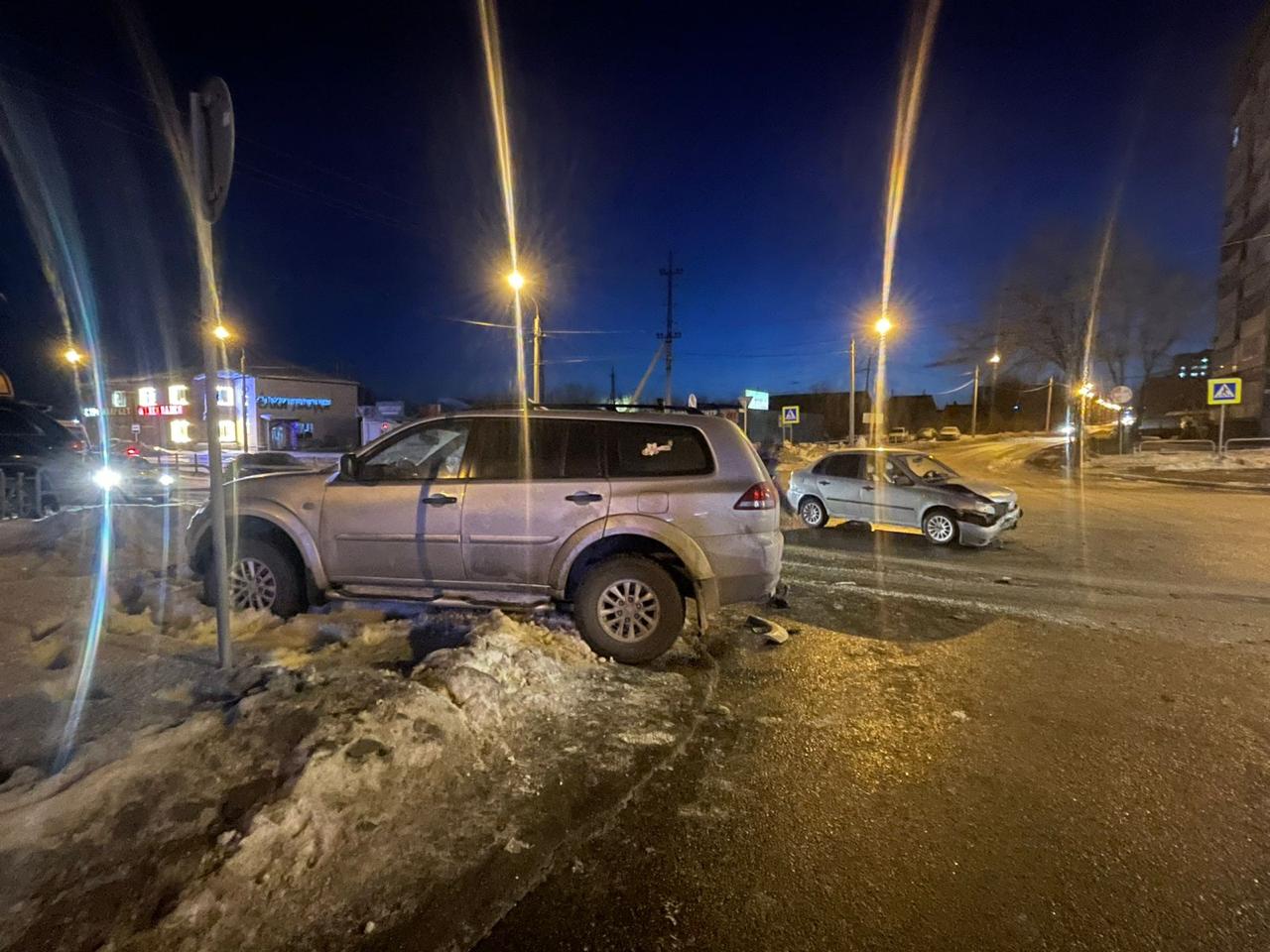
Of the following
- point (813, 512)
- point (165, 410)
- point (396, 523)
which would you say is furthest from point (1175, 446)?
point (165, 410)

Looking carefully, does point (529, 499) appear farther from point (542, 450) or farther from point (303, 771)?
point (303, 771)

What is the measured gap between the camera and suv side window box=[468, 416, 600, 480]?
17.3 feet

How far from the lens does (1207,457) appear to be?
1019 inches

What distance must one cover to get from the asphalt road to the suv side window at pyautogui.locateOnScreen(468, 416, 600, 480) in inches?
70.4

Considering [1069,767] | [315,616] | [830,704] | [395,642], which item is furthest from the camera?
[315,616]

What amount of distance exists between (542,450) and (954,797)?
135 inches

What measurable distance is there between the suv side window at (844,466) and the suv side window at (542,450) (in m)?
7.78

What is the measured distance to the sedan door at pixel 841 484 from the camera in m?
11.9

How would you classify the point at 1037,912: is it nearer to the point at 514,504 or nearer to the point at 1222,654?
the point at 514,504

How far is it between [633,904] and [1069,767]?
8.18ft

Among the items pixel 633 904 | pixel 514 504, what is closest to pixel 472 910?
pixel 633 904

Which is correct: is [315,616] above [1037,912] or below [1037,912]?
above

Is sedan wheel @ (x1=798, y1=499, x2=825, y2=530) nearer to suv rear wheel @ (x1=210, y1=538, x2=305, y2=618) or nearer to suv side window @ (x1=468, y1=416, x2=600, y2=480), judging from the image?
suv side window @ (x1=468, y1=416, x2=600, y2=480)

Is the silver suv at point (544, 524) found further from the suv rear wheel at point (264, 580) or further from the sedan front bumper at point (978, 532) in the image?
the sedan front bumper at point (978, 532)
